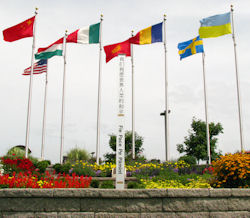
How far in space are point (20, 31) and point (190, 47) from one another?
11255 millimetres

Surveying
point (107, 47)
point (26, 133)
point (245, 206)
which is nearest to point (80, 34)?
point (107, 47)

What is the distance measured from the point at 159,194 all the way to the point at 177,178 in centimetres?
462

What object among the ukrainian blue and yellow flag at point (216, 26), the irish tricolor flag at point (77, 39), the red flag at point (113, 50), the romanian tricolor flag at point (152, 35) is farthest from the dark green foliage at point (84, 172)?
the ukrainian blue and yellow flag at point (216, 26)

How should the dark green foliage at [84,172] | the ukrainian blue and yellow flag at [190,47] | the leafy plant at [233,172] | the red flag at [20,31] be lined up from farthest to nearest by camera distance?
the ukrainian blue and yellow flag at [190,47] → the red flag at [20,31] → the dark green foliage at [84,172] → the leafy plant at [233,172]

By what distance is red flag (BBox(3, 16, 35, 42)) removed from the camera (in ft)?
61.9

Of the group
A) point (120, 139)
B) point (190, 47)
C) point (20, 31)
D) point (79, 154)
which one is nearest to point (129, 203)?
point (120, 139)

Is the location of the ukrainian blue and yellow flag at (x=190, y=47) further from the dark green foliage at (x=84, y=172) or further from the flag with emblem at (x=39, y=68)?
the dark green foliage at (x=84, y=172)

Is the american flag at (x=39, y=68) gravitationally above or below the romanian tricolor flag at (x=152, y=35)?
below

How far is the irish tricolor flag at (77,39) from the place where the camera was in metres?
19.3

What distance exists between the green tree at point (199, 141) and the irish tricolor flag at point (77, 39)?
12.6 metres

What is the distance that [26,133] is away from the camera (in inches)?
743

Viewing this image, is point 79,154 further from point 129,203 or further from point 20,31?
point 129,203

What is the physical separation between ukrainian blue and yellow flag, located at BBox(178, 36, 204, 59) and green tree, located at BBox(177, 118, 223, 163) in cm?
880

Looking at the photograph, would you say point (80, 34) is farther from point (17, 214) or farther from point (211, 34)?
point (17, 214)
